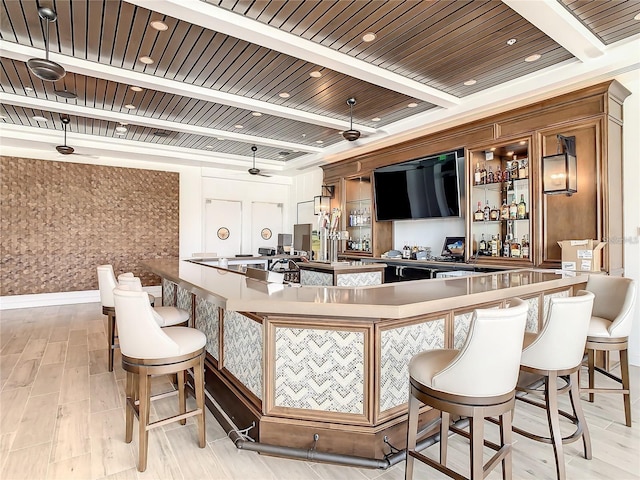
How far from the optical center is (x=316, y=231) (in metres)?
8.85

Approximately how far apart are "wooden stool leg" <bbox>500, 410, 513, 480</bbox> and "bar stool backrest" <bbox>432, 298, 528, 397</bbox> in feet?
0.70

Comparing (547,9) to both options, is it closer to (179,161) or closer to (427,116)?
(427,116)

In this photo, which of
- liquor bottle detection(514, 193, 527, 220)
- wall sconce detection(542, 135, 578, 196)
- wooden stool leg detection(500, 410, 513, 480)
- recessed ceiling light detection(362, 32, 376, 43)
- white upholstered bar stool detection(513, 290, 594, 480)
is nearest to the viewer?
wooden stool leg detection(500, 410, 513, 480)

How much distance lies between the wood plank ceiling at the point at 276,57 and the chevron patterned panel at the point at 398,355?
260cm

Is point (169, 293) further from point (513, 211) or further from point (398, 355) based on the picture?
point (513, 211)

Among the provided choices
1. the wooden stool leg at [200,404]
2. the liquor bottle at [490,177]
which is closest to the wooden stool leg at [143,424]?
the wooden stool leg at [200,404]

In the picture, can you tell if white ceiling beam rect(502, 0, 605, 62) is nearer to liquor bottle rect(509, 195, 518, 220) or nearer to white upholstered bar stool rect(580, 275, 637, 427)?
liquor bottle rect(509, 195, 518, 220)

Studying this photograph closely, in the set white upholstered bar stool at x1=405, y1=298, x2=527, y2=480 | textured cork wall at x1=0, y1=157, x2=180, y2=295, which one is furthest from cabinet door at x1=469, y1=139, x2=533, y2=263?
textured cork wall at x1=0, y1=157, x2=180, y2=295

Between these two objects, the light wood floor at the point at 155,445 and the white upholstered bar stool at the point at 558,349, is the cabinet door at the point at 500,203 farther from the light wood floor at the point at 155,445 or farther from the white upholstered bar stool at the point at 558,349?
the white upholstered bar stool at the point at 558,349

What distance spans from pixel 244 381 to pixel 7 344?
13.2 feet

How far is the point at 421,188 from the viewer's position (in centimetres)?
573

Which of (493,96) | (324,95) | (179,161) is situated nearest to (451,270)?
(493,96)

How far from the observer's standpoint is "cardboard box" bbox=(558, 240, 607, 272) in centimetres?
359

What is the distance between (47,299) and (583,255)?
28.9 ft
